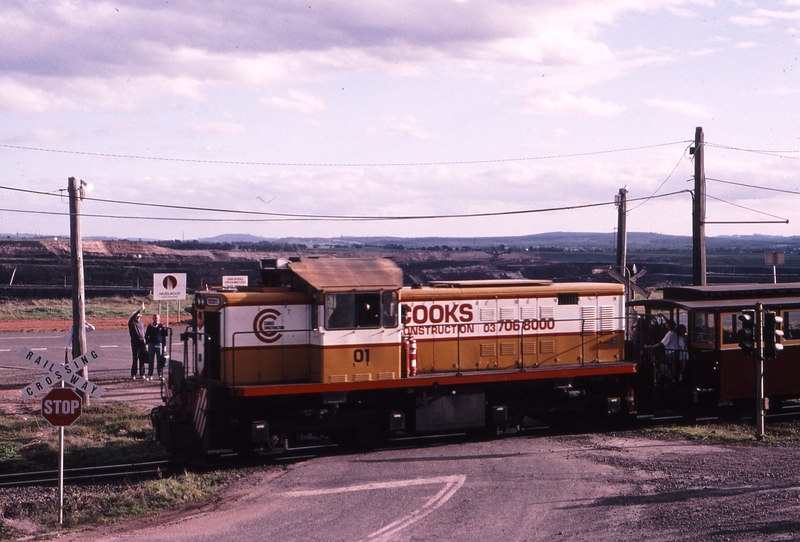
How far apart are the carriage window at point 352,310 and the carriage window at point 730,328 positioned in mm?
8205

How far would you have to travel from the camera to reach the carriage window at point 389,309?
14838 mm

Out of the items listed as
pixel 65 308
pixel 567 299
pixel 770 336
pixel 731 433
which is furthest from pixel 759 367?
pixel 65 308

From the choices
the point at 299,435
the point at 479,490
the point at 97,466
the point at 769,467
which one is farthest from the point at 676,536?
the point at 97,466

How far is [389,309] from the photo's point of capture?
1492 cm

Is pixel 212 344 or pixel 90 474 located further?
pixel 212 344

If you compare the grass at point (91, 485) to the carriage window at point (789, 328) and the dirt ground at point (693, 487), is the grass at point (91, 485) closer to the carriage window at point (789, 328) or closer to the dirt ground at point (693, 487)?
the dirt ground at point (693, 487)

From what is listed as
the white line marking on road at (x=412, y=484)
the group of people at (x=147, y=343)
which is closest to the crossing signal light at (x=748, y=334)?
the white line marking on road at (x=412, y=484)

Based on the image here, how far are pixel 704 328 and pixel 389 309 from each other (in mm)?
7775

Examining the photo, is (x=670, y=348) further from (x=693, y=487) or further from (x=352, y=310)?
(x=352, y=310)

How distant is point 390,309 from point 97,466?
5958 mm

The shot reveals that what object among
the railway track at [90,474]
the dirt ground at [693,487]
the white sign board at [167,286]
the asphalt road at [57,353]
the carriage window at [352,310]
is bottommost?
the railway track at [90,474]

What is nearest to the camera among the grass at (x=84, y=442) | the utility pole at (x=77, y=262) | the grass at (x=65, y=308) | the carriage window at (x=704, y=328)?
the grass at (x=84, y=442)

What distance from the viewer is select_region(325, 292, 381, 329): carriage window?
14461 millimetres

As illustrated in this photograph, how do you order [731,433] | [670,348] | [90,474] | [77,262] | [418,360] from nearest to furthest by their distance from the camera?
[90,474] → [418,360] → [731,433] → [670,348] → [77,262]
